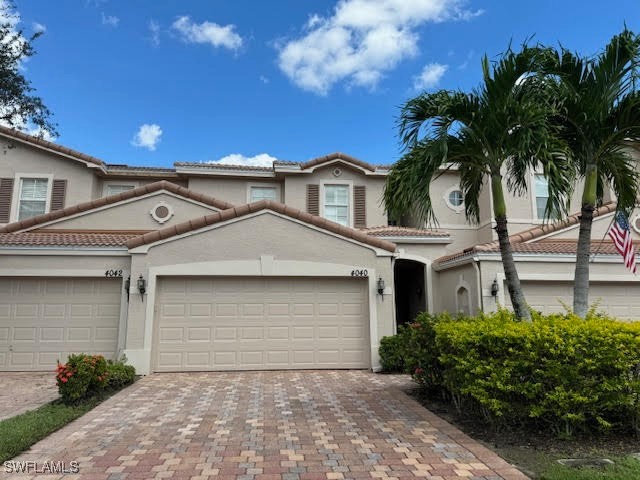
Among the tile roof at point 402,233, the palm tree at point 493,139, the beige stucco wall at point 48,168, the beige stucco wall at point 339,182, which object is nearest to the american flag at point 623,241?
the palm tree at point 493,139

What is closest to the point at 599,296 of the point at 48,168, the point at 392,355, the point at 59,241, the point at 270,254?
the point at 392,355

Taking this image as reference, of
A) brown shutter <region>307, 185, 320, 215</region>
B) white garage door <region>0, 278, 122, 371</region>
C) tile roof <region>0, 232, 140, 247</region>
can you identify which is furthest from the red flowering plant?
brown shutter <region>307, 185, 320, 215</region>

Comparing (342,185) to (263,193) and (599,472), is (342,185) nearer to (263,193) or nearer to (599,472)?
(263,193)

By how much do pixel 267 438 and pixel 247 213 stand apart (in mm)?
6193

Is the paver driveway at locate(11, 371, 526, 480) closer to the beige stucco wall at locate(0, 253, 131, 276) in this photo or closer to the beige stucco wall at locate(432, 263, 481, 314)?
the beige stucco wall at locate(0, 253, 131, 276)

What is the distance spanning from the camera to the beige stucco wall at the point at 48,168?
15.5 metres

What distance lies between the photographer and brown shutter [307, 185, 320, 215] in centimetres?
1627

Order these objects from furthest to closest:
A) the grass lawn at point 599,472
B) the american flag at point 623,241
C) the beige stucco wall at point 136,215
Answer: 1. the beige stucco wall at point 136,215
2. the american flag at point 623,241
3. the grass lawn at point 599,472

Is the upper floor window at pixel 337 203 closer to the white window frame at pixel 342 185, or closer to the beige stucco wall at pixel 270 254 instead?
the white window frame at pixel 342 185

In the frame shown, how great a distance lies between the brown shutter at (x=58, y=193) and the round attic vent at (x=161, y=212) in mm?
4050

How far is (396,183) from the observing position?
276 inches

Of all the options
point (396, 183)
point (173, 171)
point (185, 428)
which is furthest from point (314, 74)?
point (185, 428)

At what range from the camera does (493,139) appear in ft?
22.0

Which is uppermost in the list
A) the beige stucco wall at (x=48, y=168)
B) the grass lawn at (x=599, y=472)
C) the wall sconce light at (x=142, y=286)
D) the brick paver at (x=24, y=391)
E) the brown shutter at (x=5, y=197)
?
the beige stucco wall at (x=48, y=168)
